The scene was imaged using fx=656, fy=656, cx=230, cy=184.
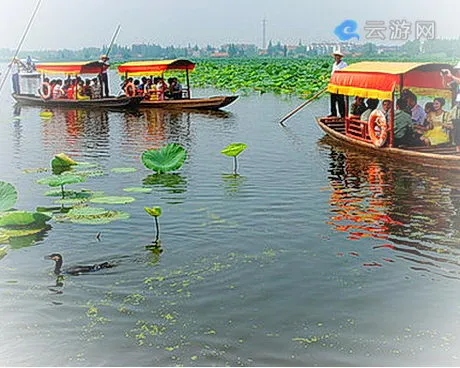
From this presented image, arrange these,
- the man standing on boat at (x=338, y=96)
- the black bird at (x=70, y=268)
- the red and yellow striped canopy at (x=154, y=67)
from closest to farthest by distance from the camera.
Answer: the black bird at (x=70, y=268)
the man standing on boat at (x=338, y=96)
the red and yellow striped canopy at (x=154, y=67)

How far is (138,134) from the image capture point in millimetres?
11414

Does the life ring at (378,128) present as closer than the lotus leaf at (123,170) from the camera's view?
No

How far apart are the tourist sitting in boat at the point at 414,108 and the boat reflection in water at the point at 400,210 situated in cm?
60

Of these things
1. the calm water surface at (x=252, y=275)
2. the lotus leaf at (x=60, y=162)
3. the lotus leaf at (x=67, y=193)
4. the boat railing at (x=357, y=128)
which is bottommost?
the calm water surface at (x=252, y=275)

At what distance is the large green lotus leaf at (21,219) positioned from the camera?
17.0ft

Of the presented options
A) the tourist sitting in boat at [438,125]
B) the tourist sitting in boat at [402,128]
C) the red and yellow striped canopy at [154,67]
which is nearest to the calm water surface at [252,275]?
the tourist sitting in boat at [402,128]

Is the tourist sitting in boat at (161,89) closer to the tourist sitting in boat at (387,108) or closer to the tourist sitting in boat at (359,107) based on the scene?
the tourist sitting in boat at (359,107)

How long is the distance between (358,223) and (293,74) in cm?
2243

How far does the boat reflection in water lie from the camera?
4562 millimetres

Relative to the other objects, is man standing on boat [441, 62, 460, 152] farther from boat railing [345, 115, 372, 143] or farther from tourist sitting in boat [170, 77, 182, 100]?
tourist sitting in boat [170, 77, 182, 100]

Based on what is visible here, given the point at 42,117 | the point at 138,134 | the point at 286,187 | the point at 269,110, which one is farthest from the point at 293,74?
the point at 286,187

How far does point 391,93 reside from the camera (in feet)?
25.2

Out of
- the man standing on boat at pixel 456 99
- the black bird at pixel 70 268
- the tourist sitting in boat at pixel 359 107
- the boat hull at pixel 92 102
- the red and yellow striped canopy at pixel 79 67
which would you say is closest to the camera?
the black bird at pixel 70 268

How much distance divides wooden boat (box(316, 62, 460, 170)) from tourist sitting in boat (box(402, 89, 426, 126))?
0.13 metres
